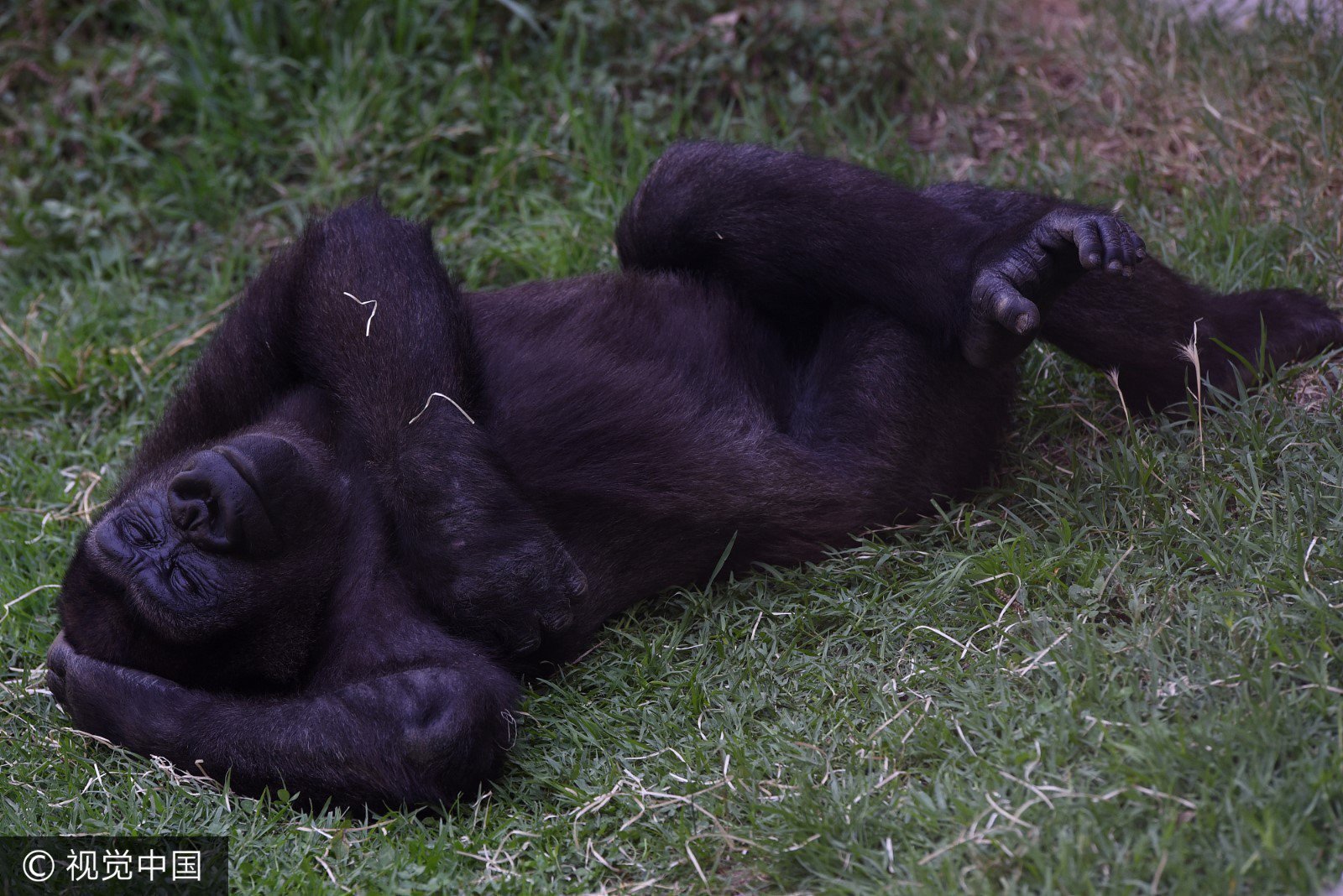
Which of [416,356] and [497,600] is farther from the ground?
[416,356]

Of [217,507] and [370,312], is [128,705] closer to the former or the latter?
[217,507]

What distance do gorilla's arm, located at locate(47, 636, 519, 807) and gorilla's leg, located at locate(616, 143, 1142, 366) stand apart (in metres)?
1.52

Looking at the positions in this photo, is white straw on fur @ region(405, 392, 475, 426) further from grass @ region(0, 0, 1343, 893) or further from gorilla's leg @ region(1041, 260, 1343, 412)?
gorilla's leg @ region(1041, 260, 1343, 412)

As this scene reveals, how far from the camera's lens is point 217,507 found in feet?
11.4

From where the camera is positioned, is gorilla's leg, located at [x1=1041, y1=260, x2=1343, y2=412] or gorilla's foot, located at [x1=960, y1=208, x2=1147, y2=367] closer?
gorilla's foot, located at [x1=960, y1=208, x2=1147, y2=367]

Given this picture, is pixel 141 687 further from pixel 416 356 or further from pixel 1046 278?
pixel 1046 278

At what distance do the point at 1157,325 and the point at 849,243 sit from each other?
0.98 metres

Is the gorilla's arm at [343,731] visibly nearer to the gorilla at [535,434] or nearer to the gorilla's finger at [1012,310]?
the gorilla at [535,434]

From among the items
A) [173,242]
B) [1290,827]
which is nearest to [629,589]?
[1290,827]

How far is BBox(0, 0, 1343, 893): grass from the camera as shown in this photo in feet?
9.21

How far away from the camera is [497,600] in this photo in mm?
3459

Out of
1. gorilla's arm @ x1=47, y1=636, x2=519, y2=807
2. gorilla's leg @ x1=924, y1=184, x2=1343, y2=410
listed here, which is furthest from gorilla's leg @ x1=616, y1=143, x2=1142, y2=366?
gorilla's arm @ x1=47, y1=636, x2=519, y2=807

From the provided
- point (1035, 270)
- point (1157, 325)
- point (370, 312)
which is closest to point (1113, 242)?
point (1035, 270)

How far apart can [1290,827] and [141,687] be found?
2800 mm
